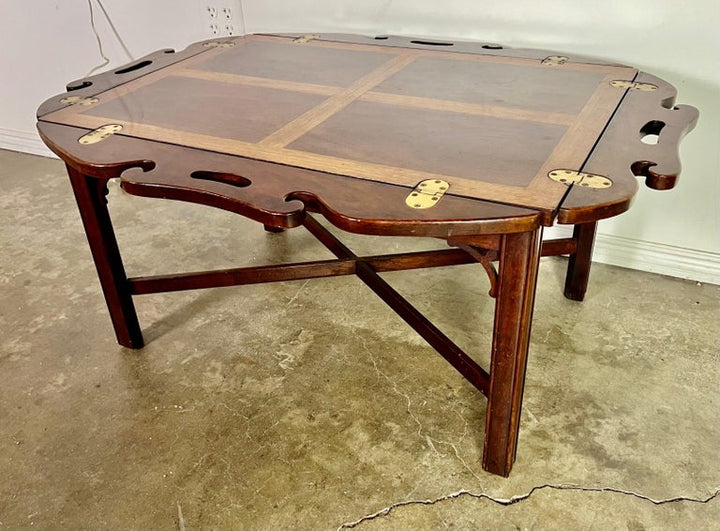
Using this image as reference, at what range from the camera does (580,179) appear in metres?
1.33

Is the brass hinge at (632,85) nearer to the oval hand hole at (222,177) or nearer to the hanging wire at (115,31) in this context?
the oval hand hole at (222,177)

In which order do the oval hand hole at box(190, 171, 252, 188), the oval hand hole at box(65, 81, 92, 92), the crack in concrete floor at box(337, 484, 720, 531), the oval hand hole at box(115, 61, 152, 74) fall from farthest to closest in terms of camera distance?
1. the oval hand hole at box(115, 61, 152, 74)
2. the oval hand hole at box(65, 81, 92, 92)
3. the crack in concrete floor at box(337, 484, 720, 531)
4. the oval hand hole at box(190, 171, 252, 188)

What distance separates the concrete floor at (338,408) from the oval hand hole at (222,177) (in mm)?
708

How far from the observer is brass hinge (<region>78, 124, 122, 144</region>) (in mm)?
1622

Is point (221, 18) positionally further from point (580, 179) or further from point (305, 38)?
point (580, 179)

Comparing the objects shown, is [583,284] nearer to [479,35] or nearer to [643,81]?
[643,81]

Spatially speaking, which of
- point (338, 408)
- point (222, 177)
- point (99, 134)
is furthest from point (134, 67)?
point (338, 408)

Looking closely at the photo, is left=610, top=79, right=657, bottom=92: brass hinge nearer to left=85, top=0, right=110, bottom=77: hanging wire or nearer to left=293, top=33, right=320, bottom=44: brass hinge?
left=293, top=33, right=320, bottom=44: brass hinge

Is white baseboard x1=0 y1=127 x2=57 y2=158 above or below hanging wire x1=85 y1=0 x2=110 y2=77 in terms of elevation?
below

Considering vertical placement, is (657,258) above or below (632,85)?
below

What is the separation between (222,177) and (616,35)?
4.56 ft

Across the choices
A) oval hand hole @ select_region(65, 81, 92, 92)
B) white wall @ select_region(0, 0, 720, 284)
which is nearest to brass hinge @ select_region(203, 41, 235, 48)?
white wall @ select_region(0, 0, 720, 284)

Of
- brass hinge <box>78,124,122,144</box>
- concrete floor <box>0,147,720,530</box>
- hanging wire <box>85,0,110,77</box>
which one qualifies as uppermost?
brass hinge <box>78,124,122,144</box>

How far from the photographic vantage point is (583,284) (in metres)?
2.18
